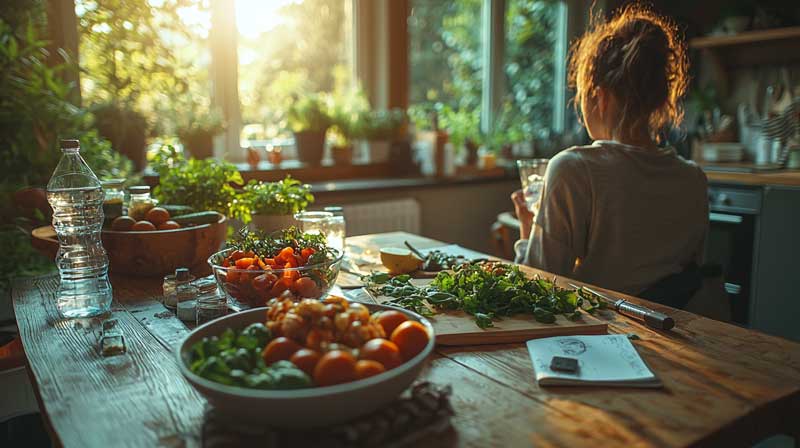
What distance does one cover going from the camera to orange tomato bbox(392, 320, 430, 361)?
84 cm

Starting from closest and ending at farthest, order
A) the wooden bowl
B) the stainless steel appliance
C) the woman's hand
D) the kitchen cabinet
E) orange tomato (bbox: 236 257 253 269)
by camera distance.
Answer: orange tomato (bbox: 236 257 253 269) → the wooden bowl → the woman's hand → the kitchen cabinet → the stainless steel appliance

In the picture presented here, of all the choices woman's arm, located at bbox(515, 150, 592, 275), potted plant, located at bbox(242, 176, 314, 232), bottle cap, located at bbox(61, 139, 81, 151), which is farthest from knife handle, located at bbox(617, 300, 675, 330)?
bottle cap, located at bbox(61, 139, 81, 151)

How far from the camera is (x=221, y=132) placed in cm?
308

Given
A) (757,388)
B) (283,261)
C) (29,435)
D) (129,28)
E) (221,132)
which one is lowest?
(29,435)

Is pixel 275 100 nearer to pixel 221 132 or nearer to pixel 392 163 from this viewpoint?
pixel 221 132

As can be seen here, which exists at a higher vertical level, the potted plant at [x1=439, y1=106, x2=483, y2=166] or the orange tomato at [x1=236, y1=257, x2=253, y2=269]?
the potted plant at [x1=439, y1=106, x2=483, y2=166]

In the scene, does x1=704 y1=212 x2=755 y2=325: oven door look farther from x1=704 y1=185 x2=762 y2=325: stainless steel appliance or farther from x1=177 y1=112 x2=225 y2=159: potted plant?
x1=177 y1=112 x2=225 y2=159: potted plant

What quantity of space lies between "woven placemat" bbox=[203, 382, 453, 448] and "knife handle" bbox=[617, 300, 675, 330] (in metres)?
0.54

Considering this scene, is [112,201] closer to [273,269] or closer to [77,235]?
[77,235]

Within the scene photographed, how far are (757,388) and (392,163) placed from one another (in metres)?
2.89

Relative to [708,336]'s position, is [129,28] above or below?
above

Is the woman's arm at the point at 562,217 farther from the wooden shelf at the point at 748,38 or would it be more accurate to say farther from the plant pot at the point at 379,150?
the wooden shelf at the point at 748,38

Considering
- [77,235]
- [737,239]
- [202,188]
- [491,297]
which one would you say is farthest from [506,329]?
[737,239]

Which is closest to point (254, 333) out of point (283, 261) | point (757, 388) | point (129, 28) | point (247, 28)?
point (283, 261)
